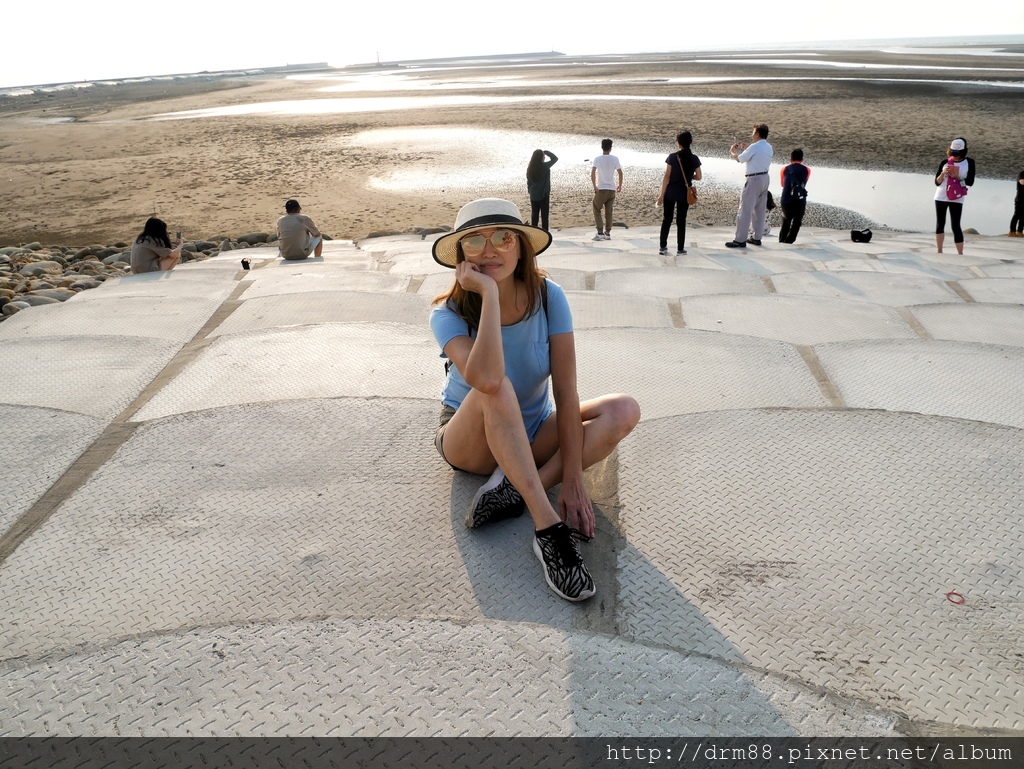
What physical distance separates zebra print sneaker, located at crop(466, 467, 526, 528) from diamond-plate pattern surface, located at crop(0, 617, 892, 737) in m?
0.51

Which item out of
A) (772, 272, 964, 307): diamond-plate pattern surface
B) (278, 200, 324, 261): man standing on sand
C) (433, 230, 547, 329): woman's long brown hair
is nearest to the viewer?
Answer: (433, 230, 547, 329): woman's long brown hair

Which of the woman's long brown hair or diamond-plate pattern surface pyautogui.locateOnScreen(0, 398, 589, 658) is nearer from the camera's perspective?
diamond-plate pattern surface pyautogui.locateOnScreen(0, 398, 589, 658)

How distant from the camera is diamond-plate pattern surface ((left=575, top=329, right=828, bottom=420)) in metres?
3.81

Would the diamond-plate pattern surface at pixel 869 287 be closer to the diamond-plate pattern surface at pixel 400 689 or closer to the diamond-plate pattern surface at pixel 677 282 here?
the diamond-plate pattern surface at pixel 677 282

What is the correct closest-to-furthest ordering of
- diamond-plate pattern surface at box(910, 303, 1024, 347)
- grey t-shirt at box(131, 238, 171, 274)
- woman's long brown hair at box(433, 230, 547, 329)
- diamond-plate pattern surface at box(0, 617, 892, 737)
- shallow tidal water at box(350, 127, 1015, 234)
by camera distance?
1. diamond-plate pattern surface at box(0, 617, 892, 737)
2. woman's long brown hair at box(433, 230, 547, 329)
3. diamond-plate pattern surface at box(910, 303, 1024, 347)
4. grey t-shirt at box(131, 238, 171, 274)
5. shallow tidal water at box(350, 127, 1015, 234)

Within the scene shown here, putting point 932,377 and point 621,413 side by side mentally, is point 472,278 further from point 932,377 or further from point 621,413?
point 932,377

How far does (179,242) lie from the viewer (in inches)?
341

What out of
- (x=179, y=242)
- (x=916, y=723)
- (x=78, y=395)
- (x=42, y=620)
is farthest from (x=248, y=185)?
(x=916, y=723)

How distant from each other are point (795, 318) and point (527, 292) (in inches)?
123

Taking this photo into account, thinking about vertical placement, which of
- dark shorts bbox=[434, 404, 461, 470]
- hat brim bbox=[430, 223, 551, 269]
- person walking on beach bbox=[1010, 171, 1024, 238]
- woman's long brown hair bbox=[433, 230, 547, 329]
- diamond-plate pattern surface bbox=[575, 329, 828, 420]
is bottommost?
person walking on beach bbox=[1010, 171, 1024, 238]

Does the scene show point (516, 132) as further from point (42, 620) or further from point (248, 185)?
point (42, 620)

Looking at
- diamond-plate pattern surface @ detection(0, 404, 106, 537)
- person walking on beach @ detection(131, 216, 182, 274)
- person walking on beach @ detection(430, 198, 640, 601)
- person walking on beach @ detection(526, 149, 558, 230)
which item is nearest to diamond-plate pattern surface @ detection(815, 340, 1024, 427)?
person walking on beach @ detection(430, 198, 640, 601)

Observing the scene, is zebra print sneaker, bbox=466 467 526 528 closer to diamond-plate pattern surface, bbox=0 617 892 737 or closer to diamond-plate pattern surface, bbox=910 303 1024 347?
diamond-plate pattern surface, bbox=0 617 892 737

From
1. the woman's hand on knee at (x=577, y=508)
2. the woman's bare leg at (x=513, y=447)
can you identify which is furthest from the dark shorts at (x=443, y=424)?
the woman's hand on knee at (x=577, y=508)
